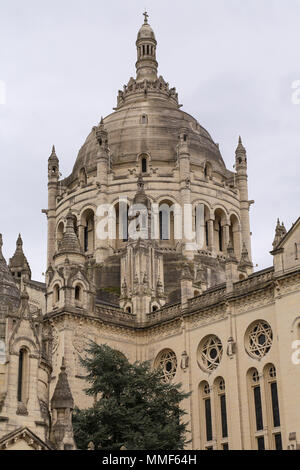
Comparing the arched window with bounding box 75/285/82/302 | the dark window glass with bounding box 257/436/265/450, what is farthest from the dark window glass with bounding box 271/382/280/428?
the arched window with bounding box 75/285/82/302

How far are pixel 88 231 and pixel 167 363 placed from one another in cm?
1942

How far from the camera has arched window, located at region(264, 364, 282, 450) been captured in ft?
160

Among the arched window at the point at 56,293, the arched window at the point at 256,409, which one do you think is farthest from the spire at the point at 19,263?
the arched window at the point at 256,409

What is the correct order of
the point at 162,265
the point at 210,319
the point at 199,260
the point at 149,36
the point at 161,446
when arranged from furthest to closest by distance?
the point at 149,36
the point at 199,260
the point at 162,265
the point at 210,319
the point at 161,446

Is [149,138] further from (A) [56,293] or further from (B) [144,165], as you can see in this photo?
(A) [56,293]

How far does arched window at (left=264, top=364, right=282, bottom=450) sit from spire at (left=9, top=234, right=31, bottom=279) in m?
21.3

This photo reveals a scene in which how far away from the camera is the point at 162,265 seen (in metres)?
64.0

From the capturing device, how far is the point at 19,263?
63.7 meters

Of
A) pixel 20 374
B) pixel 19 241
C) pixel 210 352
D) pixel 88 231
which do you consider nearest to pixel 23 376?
pixel 20 374

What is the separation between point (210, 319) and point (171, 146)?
77.6 ft

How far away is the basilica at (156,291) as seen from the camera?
124 feet
